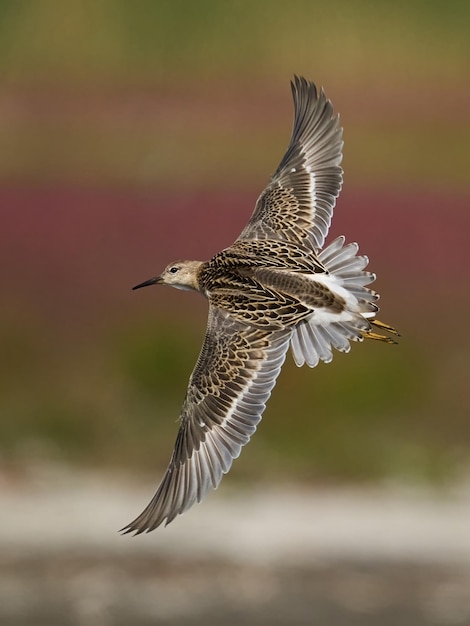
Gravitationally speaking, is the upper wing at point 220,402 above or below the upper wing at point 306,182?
below

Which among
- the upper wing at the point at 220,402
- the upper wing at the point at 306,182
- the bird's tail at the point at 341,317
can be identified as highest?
the upper wing at the point at 306,182

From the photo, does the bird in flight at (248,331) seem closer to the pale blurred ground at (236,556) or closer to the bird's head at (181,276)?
the bird's head at (181,276)

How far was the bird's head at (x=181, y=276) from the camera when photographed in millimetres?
4398

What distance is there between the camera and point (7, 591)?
391 inches

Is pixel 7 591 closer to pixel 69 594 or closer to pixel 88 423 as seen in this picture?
pixel 69 594

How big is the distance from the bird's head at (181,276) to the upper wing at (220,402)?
176mm

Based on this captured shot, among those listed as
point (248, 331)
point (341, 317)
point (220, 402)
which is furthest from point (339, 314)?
point (220, 402)

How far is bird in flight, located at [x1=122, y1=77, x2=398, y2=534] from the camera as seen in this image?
409 centimetres

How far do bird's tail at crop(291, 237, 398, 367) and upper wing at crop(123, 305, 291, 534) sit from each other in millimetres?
85

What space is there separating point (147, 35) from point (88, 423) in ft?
9.39

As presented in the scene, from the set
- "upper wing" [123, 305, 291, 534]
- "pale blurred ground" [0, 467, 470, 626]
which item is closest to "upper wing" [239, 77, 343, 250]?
"upper wing" [123, 305, 291, 534]

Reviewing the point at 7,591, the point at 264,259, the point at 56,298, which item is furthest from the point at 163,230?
the point at 264,259

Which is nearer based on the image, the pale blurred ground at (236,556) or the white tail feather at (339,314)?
the white tail feather at (339,314)

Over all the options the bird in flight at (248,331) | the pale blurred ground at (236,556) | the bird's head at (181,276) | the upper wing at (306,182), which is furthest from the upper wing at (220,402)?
the pale blurred ground at (236,556)
